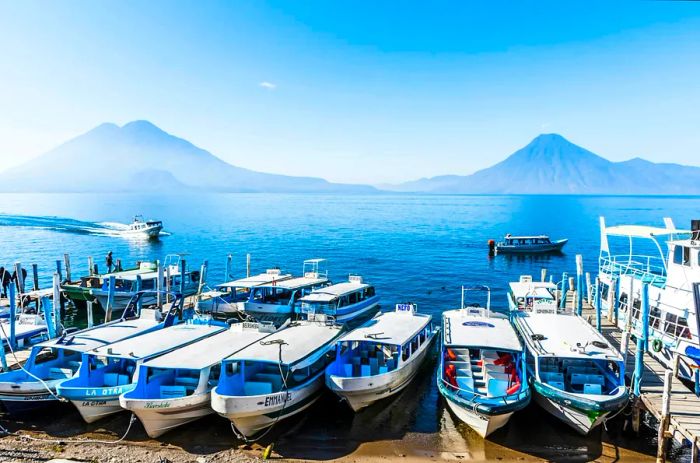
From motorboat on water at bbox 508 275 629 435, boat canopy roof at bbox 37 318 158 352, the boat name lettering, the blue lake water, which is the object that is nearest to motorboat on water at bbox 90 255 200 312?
boat canopy roof at bbox 37 318 158 352

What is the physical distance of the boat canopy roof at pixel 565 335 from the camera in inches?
730

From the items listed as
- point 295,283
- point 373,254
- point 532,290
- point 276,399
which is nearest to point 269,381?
point 276,399

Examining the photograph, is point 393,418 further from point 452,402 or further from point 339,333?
point 339,333

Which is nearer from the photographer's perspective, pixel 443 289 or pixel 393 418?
pixel 393 418

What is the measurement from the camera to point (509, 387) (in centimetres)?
1905

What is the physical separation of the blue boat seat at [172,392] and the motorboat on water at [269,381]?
71.7 inches

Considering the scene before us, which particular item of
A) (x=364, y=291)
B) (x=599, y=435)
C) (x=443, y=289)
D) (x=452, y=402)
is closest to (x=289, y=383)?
(x=452, y=402)

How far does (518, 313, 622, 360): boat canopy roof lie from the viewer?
1855 centimetres

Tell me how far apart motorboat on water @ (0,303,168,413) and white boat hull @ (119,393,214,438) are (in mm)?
4187

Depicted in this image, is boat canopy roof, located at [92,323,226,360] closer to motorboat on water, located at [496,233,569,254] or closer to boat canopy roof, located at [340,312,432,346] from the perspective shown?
boat canopy roof, located at [340,312,432,346]

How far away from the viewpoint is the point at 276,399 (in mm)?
17188

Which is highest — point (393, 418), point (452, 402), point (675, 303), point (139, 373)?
point (675, 303)

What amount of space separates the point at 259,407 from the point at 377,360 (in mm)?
6479

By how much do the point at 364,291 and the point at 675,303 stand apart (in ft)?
65.3
